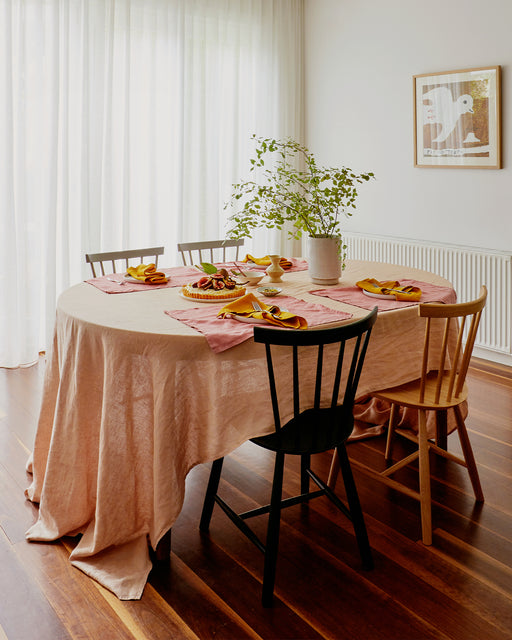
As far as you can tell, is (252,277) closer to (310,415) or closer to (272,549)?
(310,415)

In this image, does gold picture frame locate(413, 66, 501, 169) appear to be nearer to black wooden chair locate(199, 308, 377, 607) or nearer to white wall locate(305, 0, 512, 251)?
white wall locate(305, 0, 512, 251)

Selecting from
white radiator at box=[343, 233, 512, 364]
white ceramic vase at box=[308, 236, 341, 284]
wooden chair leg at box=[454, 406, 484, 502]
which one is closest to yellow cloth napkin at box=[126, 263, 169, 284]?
white ceramic vase at box=[308, 236, 341, 284]

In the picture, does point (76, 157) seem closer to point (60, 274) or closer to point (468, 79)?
point (60, 274)

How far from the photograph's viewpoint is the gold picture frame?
162 inches

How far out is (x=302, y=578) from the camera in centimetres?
211

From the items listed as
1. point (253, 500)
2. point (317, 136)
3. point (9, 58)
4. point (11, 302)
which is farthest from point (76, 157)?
point (253, 500)

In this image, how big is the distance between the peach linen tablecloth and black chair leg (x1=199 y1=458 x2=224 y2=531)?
9.1 inches

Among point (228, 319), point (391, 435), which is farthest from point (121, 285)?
point (391, 435)

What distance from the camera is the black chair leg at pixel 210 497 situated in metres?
2.36

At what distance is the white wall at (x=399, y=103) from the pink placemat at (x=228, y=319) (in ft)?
7.45

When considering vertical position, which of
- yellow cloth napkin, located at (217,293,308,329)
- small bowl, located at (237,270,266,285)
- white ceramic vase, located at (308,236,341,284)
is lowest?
yellow cloth napkin, located at (217,293,308,329)

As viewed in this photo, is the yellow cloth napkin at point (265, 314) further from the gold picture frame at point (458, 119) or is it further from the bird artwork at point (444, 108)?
the bird artwork at point (444, 108)

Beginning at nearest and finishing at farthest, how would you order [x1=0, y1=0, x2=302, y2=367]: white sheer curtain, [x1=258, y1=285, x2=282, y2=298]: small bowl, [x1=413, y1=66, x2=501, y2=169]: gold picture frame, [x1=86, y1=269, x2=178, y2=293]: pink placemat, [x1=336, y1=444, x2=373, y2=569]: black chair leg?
1. [x1=336, y1=444, x2=373, y2=569]: black chair leg
2. [x1=258, y1=285, x2=282, y2=298]: small bowl
3. [x1=86, y1=269, x2=178, y2=293]: pink placemat
4. [x1=413, y1=66, x2=501, y2=169]: gold picture frame
5. [x1=0, y1=0, x2=302, y2=367]: white sheer curtain

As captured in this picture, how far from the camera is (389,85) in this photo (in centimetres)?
487
